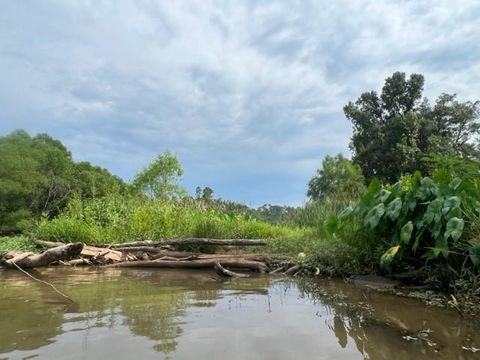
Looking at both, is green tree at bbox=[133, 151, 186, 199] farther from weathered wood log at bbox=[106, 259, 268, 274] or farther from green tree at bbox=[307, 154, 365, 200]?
weathered wood log at bbox=[106, 259, 268, 274]

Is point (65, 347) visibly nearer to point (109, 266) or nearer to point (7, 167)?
point (109, 266)

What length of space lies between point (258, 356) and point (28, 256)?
7.71 metres

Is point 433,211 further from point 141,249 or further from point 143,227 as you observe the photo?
point 143,227

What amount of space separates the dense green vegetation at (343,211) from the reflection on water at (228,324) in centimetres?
73

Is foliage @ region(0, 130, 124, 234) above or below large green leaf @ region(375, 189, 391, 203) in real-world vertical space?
above

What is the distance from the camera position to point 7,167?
18.0 m

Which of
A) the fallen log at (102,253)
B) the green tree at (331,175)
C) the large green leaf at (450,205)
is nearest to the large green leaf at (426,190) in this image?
the large green leaf at (450,205)

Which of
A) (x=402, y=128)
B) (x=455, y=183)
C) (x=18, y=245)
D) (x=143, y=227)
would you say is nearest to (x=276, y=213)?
(x=143, y=227)

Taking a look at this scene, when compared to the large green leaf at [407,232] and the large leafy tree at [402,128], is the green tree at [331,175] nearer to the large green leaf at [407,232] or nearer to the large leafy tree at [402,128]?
the large leafy tree at [402,128]

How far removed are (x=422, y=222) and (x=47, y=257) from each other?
744cm

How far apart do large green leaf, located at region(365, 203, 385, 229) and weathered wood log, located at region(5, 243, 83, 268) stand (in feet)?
19.7

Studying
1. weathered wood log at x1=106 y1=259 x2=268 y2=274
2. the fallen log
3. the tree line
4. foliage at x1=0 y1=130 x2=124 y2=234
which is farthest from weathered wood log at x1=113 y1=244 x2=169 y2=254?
the tree line

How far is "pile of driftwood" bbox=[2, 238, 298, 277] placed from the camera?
780 cm

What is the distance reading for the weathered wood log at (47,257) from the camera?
8562 mm
